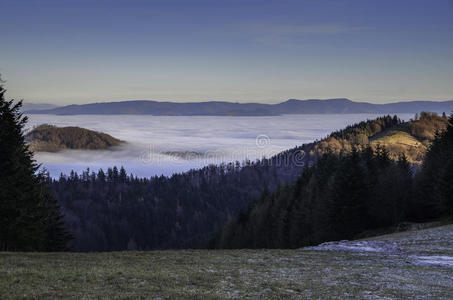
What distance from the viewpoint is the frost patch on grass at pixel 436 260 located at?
2413 cm

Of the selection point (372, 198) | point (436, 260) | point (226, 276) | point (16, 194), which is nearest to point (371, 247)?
point (436, 260)

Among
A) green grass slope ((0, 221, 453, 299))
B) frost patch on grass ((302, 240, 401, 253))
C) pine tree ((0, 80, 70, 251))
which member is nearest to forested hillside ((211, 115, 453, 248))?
frost patch on grass ((302, 240, 401, 253))

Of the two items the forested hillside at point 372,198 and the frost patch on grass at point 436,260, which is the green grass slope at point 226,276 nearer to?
the frost patch on grass at point 436,260

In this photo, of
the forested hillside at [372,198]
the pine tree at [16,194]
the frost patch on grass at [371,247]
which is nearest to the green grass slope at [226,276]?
the frost patch on grass at [371,247]

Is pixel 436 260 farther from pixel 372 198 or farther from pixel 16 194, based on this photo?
pixel 16 194

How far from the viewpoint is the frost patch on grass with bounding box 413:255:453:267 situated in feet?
79.2

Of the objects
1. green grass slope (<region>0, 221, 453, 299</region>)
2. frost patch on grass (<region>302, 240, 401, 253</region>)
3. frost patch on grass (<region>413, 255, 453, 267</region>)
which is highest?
green grass slope (<region>0, 221, 453, 299</region>)

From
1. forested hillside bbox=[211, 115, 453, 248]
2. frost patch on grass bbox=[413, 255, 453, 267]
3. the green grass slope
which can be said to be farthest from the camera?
forested hillside bbox=[211, 115, 453, 248]

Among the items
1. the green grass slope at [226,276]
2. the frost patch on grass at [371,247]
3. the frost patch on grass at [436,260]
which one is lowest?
the frost patch on grass at [371,247]

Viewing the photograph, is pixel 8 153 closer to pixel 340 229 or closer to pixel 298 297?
pixel 298 297

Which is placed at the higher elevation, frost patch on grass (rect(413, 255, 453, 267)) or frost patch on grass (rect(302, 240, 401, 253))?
frost patch on grass (rect(413, 255, 453, 267))

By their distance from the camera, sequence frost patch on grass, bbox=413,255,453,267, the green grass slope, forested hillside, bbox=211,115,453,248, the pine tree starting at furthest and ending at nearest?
forested hillside, bbox=211,115,453,248, the pine tree, frost patch on grass, bbox=413,255,453,267, the green grass slope

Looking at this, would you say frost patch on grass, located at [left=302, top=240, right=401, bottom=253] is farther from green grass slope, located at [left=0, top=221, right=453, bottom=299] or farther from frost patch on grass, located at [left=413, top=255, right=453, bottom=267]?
frost patch on grass, located at [left=413, top=255, right=453, bottom=267]

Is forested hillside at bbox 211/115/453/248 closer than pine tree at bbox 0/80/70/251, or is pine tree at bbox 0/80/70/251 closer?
pine tree at bbox 0/80/70/251
